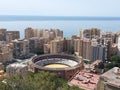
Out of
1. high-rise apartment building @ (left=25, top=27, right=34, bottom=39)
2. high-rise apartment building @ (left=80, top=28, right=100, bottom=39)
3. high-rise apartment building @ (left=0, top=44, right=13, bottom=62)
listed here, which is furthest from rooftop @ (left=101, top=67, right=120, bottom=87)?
high-rise apartment building @ (left=25, top=27, right=34, bottom=39)

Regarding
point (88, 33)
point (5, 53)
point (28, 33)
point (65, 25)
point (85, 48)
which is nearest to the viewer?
point (5, 53)

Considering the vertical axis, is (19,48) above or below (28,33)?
below

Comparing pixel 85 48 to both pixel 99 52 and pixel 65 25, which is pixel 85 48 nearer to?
pixel 99 52

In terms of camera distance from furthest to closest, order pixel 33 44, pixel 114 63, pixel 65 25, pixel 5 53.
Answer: pixel 65 25 → pixel 33 44 → pixel 5 53 → pixel 114 63

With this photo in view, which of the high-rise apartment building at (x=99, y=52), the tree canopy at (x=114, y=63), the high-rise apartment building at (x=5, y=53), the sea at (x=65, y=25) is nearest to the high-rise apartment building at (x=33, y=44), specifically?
the high-rise apartment building at (x=5, y=53)

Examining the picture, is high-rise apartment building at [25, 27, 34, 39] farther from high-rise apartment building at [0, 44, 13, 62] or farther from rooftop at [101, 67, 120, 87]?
rooftop at [101, 67, 120, 87]

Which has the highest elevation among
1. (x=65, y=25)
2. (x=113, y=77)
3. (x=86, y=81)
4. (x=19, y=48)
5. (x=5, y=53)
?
(x=113, y=77)

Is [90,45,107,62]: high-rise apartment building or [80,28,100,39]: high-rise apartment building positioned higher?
[80,28,100,39]: high-rise apartment building

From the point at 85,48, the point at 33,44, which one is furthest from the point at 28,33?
the point at 85,48
